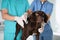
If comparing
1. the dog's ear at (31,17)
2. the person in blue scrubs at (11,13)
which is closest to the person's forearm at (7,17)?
the person in blue scrubs at (11,13)

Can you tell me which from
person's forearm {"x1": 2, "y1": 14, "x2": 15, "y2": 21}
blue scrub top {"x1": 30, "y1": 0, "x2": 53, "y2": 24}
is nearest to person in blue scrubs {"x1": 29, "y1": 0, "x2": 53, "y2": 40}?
blue scrub top {"x1": 30, "y1": 0, "x2": 53, "y2": 24}

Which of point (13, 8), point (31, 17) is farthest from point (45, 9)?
point (13, 8)

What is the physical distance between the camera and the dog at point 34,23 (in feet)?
3.75

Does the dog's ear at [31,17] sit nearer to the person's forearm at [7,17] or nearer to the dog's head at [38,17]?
the dog's head at [38,17]

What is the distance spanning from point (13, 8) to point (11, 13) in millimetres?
48

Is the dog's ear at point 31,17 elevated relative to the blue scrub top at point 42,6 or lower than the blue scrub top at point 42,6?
lower

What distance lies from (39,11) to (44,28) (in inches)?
6.2

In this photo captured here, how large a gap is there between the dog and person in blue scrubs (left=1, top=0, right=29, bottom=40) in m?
0.05

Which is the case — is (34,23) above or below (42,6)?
below

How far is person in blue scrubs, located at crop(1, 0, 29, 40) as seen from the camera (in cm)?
117

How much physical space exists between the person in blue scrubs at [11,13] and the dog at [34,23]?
0.16 feet

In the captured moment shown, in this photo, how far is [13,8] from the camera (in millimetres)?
1173

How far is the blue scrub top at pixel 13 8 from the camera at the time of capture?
1.17 m

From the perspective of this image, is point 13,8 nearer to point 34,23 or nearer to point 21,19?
point 21,19
